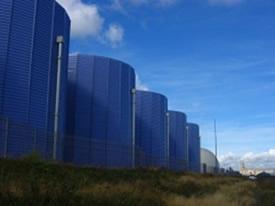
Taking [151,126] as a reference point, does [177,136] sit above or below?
above

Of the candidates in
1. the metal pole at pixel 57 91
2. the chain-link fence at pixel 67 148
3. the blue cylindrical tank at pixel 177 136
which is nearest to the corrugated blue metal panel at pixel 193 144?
the blue cylindrical tank at pixel 177 136

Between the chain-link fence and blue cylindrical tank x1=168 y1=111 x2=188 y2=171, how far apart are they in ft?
61.8

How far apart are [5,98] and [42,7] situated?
690 centimetres

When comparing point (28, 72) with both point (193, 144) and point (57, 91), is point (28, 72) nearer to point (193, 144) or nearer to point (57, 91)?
point (57, 91)

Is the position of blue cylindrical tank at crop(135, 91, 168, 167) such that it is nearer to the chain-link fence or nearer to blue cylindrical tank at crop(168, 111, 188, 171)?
the chain-link fence

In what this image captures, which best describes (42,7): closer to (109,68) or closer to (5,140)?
(5,140)

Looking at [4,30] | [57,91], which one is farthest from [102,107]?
[4,30]

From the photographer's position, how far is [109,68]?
1763 inches

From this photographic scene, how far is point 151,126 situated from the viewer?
6069 cm

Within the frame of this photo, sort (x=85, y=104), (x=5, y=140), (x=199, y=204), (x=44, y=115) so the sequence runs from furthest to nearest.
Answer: (x=85, y=104) → (x=44, y=115) → (x=5, y=140) → (x=199, y=204)

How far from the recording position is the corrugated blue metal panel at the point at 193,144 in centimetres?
8612

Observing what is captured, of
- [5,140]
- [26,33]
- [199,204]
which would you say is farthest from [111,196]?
[26,33]

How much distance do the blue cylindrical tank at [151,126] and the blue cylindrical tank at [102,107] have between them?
12621 mm

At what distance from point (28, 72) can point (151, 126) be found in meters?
33.3
